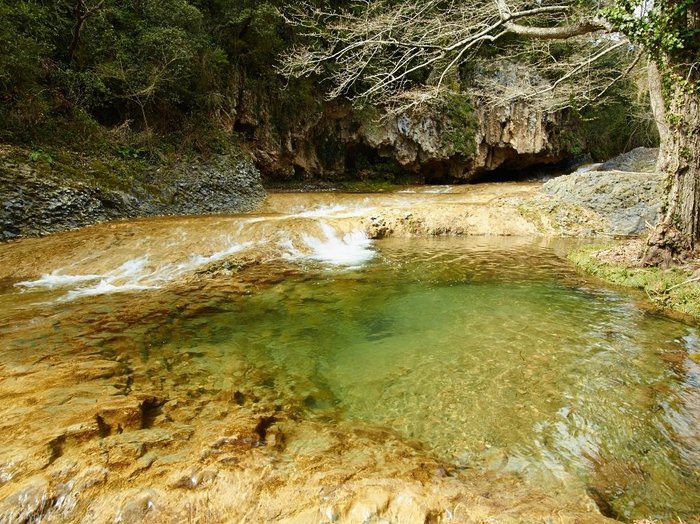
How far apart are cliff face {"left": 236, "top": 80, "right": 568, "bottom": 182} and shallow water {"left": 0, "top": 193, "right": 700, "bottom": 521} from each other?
10671 mm

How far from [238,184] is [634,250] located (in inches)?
433

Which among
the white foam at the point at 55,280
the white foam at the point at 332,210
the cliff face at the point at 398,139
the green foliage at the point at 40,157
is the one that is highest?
the cliff face at the point at 398,139

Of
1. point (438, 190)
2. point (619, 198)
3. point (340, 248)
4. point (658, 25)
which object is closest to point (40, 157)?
point (340, 248)

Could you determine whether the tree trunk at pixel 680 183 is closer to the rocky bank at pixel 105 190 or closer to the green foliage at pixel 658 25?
the green foliage at pixel 658 25

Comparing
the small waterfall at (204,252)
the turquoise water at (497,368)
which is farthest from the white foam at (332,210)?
the turquoise water at (497,368)

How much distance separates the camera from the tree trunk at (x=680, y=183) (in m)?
5.69

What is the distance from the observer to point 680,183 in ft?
19.3

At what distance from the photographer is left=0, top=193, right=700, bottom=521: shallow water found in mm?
2461

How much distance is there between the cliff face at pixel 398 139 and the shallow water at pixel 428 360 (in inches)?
420

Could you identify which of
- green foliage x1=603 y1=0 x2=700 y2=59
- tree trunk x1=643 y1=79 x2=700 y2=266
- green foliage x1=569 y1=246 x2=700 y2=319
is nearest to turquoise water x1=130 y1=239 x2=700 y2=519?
green foliage x1=569 y1=246 x2=700 y2=319

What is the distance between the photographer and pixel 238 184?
1298 cm

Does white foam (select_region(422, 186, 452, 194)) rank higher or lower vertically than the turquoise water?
higher

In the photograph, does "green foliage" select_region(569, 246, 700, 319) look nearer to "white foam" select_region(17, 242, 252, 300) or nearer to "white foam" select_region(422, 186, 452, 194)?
"white foam" select_region(17, 242, 252, 300)

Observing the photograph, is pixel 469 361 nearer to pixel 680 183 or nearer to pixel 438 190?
pixel 680 183
